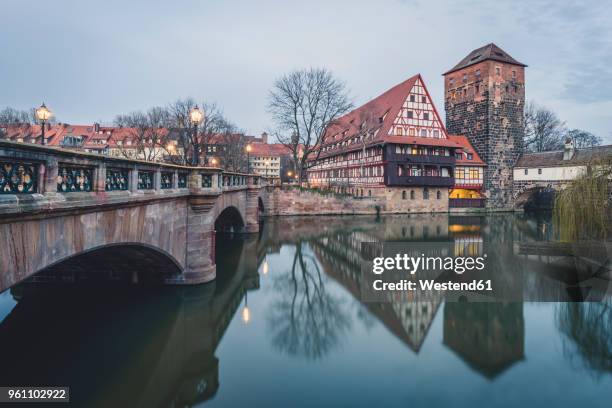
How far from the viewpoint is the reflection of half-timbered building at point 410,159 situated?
1462 inches

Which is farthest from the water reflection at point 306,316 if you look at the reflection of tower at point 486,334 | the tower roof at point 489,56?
the tower roof at point 489,56

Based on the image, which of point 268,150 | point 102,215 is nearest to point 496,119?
point 102,215

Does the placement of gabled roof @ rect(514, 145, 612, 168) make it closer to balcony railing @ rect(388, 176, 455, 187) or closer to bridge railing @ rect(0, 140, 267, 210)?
balcony railing @ rect(388, 176, 455, 187)

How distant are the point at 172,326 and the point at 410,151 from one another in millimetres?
33351

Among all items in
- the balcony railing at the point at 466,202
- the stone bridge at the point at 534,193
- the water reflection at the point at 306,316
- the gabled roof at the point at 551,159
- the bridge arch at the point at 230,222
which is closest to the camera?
the water reflection at the point at 306,316

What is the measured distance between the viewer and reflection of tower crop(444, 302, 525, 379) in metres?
7.29

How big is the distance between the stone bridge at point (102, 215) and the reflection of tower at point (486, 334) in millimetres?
6932

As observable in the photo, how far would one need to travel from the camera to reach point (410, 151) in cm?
3772

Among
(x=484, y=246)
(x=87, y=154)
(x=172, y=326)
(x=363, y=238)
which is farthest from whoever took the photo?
(x=363, y=238)

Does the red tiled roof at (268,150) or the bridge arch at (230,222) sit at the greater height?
the red tiled roof at (268,150)

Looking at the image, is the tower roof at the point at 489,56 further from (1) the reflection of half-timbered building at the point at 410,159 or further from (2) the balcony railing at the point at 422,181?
(2) the balcony railing at the point at 422,181

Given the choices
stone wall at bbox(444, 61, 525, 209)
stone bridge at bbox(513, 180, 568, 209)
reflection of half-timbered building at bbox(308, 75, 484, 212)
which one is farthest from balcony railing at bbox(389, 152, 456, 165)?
stone bridge at bbox(513, 180, 568, 209)

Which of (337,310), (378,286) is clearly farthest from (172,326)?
(378,286)

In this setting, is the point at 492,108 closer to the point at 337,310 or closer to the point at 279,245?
the point at 279,245
